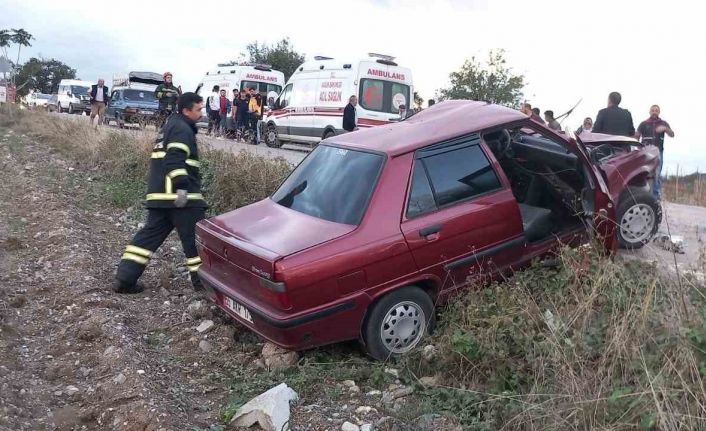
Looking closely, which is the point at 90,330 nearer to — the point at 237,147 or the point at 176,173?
the point at 176,173

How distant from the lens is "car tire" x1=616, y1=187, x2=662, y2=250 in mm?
6160

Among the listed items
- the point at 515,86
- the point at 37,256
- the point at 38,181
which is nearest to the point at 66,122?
the point at 38,181

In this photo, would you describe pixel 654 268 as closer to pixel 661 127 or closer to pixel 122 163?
pixel 661 127

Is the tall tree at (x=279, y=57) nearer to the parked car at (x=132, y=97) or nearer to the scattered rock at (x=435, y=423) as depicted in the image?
the parked car at (x=132, y=97)

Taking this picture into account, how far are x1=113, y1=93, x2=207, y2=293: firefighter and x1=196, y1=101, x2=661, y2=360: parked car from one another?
28.3 inches

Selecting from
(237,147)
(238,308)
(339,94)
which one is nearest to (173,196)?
(238,308)

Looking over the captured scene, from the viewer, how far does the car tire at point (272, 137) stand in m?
19.4

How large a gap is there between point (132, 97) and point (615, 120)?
1891cm

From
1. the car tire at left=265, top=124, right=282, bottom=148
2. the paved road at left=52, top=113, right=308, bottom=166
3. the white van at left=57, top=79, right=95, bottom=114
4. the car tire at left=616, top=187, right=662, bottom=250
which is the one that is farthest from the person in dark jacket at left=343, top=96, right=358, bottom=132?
the white van at left=57, top=79, right=95, bottom=114

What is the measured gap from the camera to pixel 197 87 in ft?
82.7

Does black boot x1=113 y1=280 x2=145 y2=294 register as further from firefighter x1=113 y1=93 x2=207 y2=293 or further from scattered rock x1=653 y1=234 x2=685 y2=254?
scattered rock x1=653 y1=234 x2=685 y2=254

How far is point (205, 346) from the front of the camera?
185 inches

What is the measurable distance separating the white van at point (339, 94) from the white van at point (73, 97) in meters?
21.5

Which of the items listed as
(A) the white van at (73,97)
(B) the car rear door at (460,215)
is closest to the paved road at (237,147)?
(B) the car rear door at (460,215)
